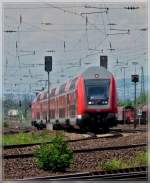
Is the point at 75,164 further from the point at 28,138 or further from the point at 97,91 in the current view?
the point at 97,91

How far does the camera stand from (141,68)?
41.4 feet

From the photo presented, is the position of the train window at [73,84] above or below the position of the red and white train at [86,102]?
above

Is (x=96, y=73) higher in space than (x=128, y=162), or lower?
higher

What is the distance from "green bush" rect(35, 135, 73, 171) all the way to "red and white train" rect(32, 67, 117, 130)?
0.70 m

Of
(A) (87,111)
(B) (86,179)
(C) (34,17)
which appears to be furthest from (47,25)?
(B) (86,179)

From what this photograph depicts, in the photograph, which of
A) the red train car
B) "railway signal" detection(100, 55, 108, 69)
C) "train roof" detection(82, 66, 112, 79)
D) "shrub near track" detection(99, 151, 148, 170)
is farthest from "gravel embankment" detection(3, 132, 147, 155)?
"railway signal" detection(100, 55, 108, 69)

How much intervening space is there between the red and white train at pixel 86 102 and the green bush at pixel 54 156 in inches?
27.4

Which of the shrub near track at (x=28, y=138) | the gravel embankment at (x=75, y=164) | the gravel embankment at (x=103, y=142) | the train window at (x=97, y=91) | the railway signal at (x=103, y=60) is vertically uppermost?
the railway signal at (x=103, y=60)

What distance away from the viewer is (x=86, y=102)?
1311cm

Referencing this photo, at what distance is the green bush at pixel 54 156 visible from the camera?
12.6 meters

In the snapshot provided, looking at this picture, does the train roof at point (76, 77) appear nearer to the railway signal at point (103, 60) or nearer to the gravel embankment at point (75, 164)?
the railway signal at point (103, 60)

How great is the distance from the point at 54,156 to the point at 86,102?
137 centimetres

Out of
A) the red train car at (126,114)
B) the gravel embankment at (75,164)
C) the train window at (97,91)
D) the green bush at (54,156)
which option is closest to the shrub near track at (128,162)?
the gravel embankment at (75,164)

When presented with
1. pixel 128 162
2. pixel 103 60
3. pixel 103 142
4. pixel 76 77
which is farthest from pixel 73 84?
pixel 128 162
